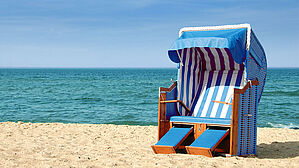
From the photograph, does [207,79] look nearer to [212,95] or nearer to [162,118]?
[212,95]

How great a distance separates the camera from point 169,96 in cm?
659

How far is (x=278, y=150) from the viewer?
6891 millimetres

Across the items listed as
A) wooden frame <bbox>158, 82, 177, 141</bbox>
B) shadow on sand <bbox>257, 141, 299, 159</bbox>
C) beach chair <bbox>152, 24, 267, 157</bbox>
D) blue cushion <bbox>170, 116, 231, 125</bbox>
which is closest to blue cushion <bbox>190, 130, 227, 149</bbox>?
beach chair <bbox>152, 24, 267, 157</bbox>

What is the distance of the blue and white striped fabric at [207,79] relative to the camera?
22.8ft

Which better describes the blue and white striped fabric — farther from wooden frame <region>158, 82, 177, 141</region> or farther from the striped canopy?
wooden frame <region>158, 82, 177, 141</region>

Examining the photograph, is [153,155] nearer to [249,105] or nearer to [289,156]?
[249,105]

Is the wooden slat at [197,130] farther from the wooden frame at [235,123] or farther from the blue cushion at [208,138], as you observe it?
the wooden frame at [235,123]

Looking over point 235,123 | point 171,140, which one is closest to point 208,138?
point 235,123

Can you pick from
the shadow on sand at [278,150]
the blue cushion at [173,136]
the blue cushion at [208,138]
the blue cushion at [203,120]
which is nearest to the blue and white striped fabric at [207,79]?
the blue cushion at [203,120]

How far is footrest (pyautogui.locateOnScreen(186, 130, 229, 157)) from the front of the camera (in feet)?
17.4

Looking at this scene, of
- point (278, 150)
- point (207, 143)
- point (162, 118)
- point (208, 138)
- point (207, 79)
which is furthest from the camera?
point (207, 79)

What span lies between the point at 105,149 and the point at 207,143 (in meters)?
2.16

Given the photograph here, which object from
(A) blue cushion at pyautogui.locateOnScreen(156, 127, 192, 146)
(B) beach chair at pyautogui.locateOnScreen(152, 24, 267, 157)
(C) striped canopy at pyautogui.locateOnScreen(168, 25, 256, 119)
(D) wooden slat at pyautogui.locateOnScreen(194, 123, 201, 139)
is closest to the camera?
(B) beach chair at pyautogui.locateOnScreen(152, 24, 267, 157)

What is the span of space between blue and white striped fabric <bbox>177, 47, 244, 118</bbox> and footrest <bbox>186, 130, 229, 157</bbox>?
4.12ft
